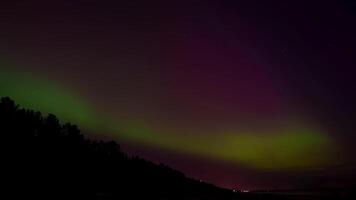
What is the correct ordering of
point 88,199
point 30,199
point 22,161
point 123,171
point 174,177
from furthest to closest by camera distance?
point 174,177
point 123,171
point 22,161
point 88,199
point 30,199

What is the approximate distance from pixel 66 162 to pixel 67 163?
0.63 m

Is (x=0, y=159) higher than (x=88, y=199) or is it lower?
higher

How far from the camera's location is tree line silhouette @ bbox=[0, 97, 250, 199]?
64125mm

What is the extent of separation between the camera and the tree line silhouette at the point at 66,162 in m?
64.1

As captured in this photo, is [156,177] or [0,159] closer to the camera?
[0,159]

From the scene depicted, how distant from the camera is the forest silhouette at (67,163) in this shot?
63.2 meters

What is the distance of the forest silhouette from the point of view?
207 feet

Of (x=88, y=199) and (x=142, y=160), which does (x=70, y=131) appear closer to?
(x=142, y=160)

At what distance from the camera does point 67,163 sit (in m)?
99.3

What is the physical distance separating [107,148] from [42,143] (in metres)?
45.5

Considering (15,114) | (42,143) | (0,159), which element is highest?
(15,114)

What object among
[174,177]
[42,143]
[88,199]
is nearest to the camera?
[88,199]

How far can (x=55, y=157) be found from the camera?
97312 millimetres

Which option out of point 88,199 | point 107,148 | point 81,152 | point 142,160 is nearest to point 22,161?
point 88,199
